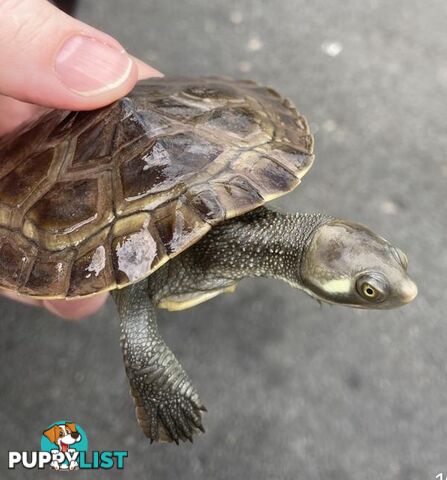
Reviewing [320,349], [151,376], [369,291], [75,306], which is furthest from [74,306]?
[369,291]

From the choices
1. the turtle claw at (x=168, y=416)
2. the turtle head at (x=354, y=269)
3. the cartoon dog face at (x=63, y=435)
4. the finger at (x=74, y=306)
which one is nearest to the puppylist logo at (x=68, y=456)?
the cartoon dog face at (x=63, y=435)

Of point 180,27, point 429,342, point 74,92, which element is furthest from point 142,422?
point 180,27

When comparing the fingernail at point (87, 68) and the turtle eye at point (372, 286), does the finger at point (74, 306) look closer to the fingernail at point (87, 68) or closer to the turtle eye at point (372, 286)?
the fingernail at point (87, 68)

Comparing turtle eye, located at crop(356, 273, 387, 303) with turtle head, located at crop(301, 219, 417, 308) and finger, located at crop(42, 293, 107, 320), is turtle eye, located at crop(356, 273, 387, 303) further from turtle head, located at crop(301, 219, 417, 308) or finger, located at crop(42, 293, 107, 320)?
finger, located at crop(42, 293, 107, 320)

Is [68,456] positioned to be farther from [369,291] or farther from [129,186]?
[369,291]

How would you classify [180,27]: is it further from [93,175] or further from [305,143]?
[93,175]

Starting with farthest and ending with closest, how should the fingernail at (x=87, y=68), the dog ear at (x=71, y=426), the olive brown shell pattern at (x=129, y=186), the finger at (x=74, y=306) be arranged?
the dog ear at (x=71, y=426) → the finger at (x=74, y=306) → the fingernail at (x=87, y=68) → the olive brown shell pattern at (x=129, y=186)
